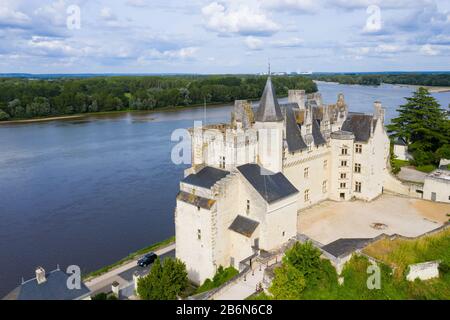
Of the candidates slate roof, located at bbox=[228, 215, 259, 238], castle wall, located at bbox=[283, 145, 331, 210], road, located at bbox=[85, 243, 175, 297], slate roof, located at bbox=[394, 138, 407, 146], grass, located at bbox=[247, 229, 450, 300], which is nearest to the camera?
grass, located at bbox=[247, 229, 450, 300]

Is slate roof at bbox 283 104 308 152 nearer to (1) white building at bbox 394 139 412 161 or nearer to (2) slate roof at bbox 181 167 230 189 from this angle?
(2) slate roof at bbox 181 167 230 189

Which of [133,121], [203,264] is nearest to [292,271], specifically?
[203,264]

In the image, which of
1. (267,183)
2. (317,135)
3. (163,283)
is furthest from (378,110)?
(163,283)

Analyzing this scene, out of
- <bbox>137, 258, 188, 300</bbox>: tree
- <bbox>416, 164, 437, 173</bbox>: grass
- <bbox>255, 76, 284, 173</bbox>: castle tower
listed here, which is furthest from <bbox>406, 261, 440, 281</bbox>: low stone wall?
<bbox>416, 164, 437, 173</bbox>: grass

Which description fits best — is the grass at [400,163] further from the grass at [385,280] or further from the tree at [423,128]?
the grass at [385,280]

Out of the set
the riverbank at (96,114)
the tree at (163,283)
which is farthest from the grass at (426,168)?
the riverbank at (96,114)

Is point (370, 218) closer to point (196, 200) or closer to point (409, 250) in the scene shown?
point (409, 250)
